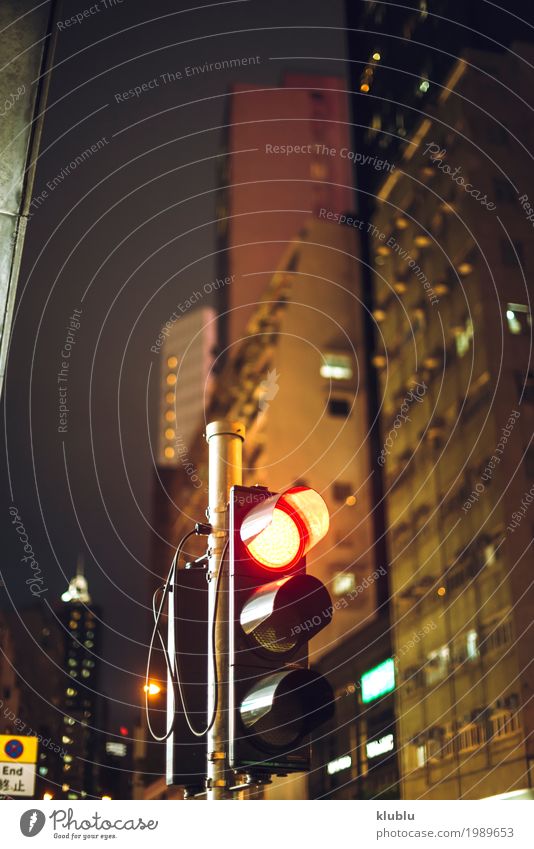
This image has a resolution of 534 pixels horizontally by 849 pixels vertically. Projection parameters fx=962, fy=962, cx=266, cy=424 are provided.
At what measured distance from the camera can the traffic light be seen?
364 centimetres

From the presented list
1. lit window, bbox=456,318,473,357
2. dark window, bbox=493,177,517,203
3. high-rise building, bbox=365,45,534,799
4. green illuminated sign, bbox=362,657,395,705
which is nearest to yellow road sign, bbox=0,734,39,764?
high-rise building, bbox=365,45,534,799

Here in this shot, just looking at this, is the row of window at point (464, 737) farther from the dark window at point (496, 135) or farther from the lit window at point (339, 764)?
the dark window at point (496, 135)

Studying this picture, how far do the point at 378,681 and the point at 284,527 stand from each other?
39.4 m

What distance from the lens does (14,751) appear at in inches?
530

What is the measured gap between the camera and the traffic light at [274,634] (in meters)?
3.64

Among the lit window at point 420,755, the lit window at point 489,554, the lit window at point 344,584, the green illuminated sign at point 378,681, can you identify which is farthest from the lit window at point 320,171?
the lit window at point 420,755

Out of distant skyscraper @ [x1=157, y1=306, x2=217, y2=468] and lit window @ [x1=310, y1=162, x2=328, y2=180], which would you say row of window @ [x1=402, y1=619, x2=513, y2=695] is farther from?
distant skyscraper @ [x1=157, y1=306, x2=217, y2=468]

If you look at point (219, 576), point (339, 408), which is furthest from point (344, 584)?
point (219, 576)

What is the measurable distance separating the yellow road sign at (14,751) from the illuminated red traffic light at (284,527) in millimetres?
10591

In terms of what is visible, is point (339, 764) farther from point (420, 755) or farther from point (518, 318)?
point (518, 318)

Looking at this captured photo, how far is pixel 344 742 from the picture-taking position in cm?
4512
